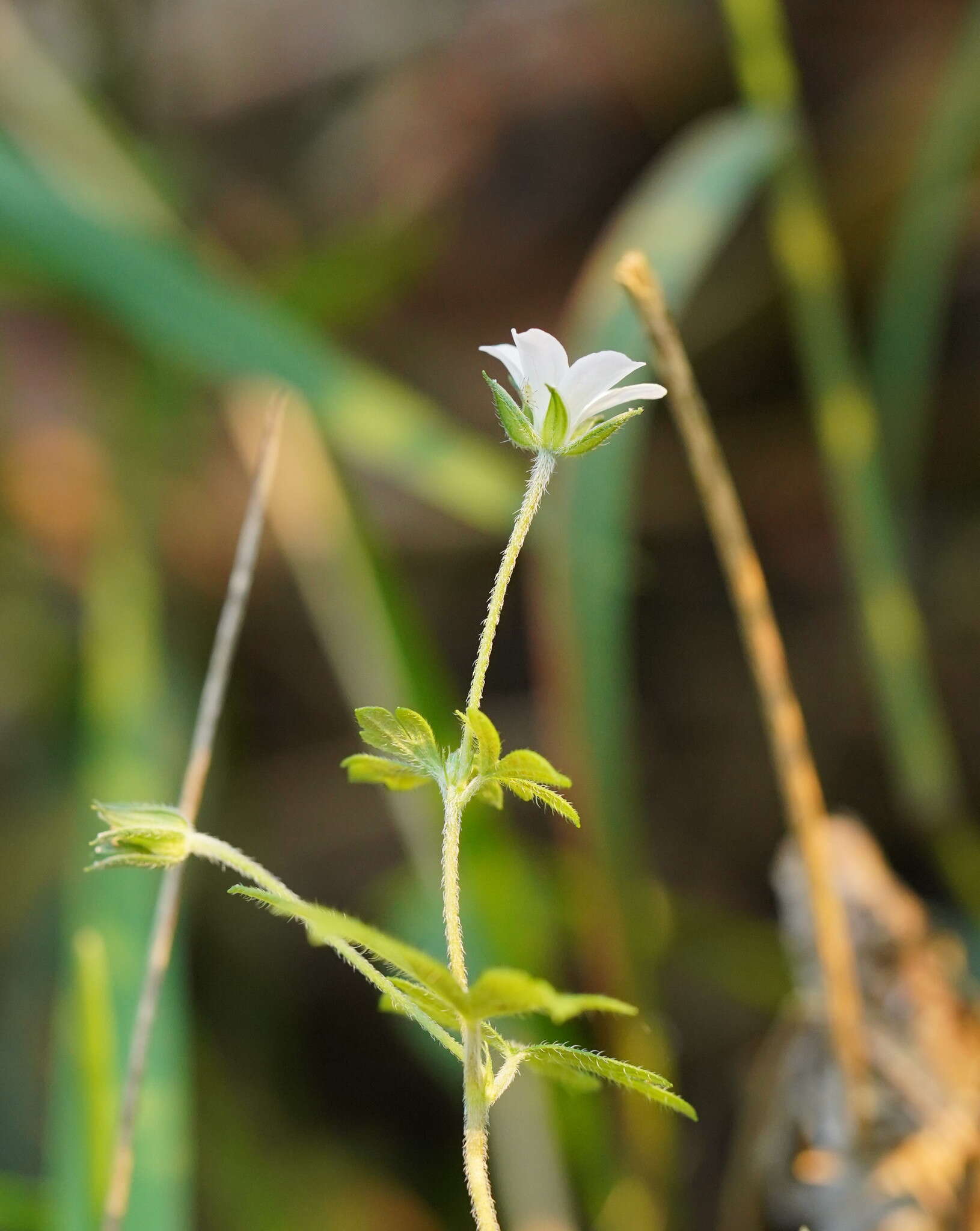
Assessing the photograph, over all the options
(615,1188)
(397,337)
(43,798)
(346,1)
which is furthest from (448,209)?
(615,1188)

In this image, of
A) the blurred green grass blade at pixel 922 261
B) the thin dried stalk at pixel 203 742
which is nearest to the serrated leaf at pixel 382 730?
the thin dried stalk at pixel 203 742

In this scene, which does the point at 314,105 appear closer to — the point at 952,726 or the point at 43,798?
the point at 43,798

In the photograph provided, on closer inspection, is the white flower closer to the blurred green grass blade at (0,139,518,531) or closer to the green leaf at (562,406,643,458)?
the green leaf at (562,406,643,458)

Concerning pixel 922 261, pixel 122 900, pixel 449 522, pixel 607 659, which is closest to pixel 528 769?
pixel 607 659

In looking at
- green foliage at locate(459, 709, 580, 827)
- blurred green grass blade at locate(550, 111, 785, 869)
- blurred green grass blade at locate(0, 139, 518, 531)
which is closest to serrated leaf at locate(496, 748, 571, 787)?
green foliage at locate(459, 709, 580, 827)

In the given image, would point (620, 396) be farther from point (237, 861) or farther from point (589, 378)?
point (237, 861)

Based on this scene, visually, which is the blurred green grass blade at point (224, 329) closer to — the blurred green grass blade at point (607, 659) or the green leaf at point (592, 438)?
the blurred green grass blade at point (607, 659)
